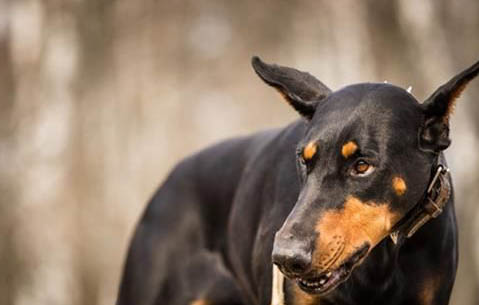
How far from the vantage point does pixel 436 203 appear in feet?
16.0

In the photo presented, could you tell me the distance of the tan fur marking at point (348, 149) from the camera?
15.2 feet

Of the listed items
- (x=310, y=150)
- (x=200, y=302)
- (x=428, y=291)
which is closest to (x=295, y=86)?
(x=310, y=150)

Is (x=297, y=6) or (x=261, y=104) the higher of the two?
(x=297, y=6)

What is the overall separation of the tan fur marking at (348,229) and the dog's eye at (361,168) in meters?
0.11

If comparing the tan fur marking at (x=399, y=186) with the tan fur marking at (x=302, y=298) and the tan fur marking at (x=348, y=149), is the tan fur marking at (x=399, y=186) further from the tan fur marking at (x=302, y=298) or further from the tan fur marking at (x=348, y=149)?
the tan fur marking at (x=302, y=298)

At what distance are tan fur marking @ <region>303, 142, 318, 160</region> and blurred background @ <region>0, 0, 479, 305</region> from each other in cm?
717

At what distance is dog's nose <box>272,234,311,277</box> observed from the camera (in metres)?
4.41

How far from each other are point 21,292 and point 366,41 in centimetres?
568

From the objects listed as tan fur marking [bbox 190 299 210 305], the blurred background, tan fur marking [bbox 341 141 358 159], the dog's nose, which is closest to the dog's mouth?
the dog's nose

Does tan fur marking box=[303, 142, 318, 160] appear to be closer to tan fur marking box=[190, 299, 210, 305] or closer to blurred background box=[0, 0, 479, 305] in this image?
tan fur marking box=[190, 299, 210, 305]

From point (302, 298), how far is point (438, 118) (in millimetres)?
988

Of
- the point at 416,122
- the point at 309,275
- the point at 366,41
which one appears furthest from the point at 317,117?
the point at 366,41

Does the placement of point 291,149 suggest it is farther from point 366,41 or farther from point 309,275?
point 366,41

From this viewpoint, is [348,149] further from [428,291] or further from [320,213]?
[428,291]
